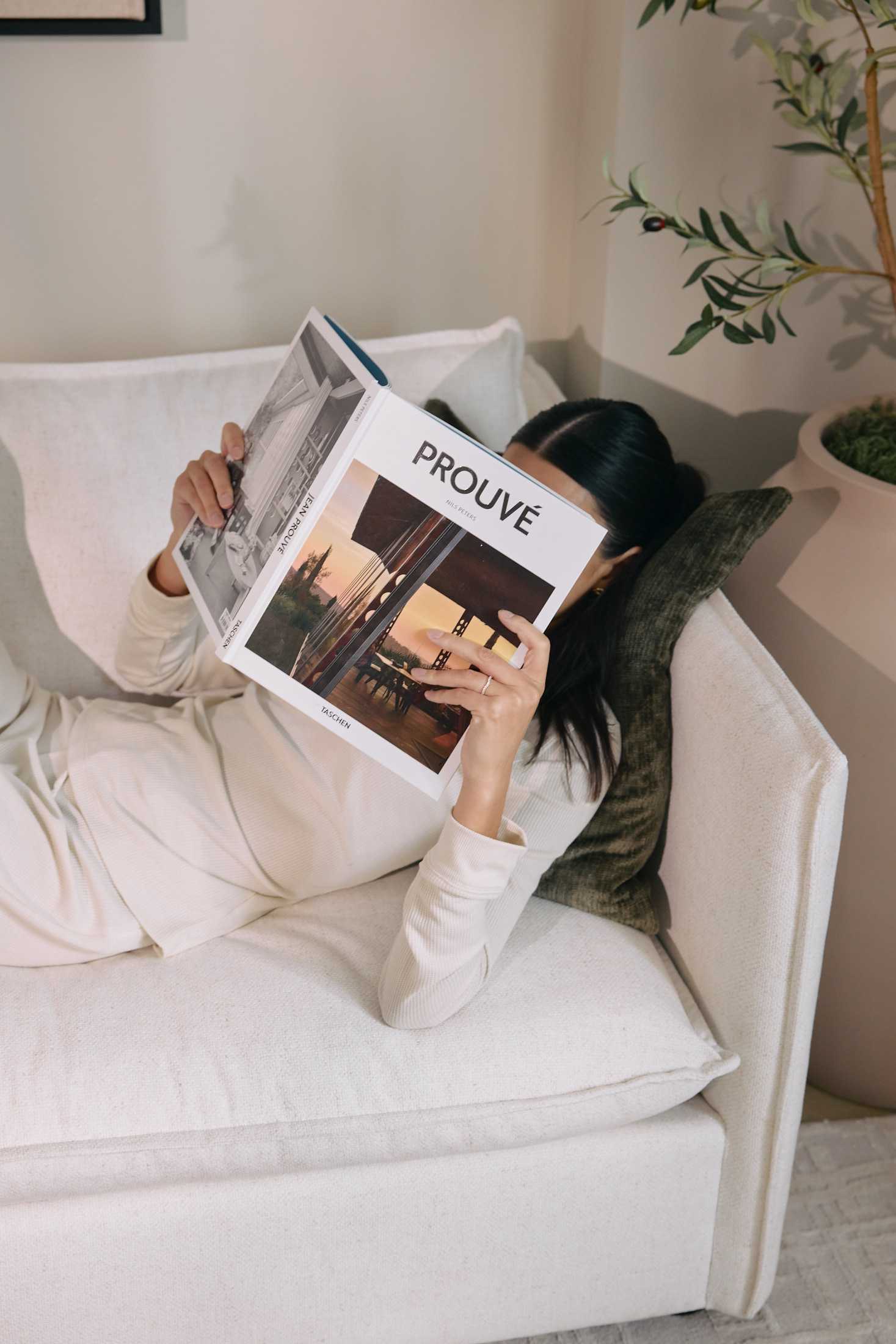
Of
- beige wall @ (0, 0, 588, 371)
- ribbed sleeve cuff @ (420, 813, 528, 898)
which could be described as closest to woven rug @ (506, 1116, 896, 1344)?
ribbed sleeve cuff @ (420, 813, 528, 898)

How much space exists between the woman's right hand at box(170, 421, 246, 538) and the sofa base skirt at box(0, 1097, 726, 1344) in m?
0.57

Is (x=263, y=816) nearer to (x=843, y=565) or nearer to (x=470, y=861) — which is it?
(x=470, y=861)

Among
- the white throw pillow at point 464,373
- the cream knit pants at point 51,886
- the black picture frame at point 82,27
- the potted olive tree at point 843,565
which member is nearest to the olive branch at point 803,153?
the potted olive tree at point 843,565

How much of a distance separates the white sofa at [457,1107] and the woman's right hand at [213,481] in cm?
43

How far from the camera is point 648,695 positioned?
1.12 m

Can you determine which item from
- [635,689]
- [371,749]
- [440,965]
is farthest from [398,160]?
[440,965]

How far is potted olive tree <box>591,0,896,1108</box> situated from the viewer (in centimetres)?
122

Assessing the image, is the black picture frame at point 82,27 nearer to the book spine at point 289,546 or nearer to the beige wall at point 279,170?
the beige wall at point 279,170

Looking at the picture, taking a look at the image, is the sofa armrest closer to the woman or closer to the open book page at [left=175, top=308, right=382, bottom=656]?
the woman

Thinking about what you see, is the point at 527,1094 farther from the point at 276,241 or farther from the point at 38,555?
the point at 276,241

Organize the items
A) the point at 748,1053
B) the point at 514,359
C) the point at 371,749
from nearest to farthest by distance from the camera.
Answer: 1. the point at 371,749
2. the point at 748,1053
3. the point at 514,359

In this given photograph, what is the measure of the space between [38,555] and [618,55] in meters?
0.98

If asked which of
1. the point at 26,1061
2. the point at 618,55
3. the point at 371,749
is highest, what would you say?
the point at 618,55

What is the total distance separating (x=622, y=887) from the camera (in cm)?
116
